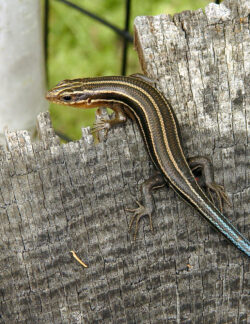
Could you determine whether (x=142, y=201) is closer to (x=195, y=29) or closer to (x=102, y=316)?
(x=102, y=316)

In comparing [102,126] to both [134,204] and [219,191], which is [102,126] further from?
[219,191]

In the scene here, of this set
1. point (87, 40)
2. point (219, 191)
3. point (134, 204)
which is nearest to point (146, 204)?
point (134, 204)

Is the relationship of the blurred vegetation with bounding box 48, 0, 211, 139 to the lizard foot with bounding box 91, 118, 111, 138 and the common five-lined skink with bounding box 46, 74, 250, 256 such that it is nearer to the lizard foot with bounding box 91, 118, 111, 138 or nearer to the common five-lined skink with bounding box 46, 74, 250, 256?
the common five-lined skink with bounding box 46, 74, 250, 256

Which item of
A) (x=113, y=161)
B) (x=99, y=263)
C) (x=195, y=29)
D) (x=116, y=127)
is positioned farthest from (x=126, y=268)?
(x=195, y=29)

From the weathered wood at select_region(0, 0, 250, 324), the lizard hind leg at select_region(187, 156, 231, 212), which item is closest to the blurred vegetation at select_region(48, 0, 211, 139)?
the weathered wood at select_region(0, 0, 250, 324)

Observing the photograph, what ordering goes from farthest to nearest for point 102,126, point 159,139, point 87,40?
1. point 87,40
2. point 159,139
3. point 102,126

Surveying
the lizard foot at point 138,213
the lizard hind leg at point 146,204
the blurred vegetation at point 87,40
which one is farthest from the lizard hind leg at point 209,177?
the blurred vegetation at point 87,40
